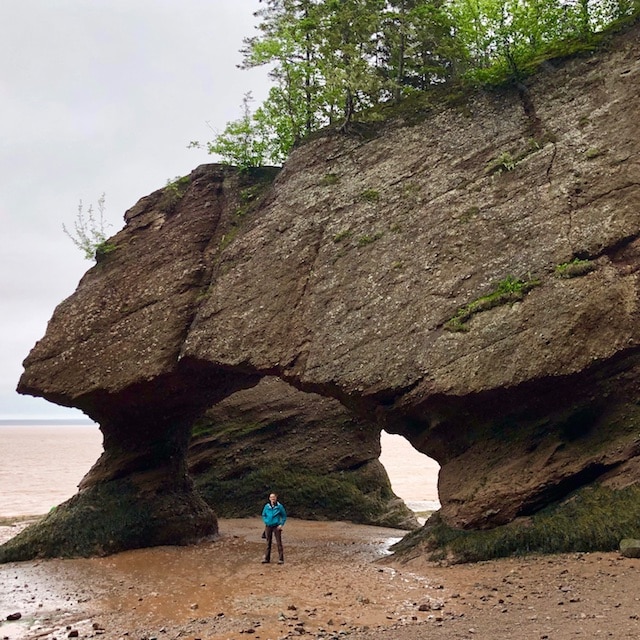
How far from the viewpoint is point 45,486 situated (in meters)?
46.9

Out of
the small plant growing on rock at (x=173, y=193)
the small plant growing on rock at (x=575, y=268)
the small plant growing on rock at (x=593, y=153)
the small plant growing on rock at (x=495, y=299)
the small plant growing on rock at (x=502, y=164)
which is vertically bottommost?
the small plant growing on rock at (x=495, y=299)

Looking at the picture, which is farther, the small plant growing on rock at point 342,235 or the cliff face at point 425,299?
the small plant growing on rock at point 342,235

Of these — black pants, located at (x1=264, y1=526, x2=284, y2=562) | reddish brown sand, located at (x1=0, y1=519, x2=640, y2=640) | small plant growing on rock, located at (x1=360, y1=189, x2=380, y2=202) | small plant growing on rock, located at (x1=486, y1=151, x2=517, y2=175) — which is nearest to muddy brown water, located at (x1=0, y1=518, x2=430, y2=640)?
reddish brown sand, located at (x1=0, y1=519, x2=640, y2=640)

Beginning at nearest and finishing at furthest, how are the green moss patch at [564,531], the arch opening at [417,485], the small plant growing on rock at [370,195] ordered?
the green moss patch at [564,531] → the small plant growing on rock at [370,195] → the arch opening at [417,485]

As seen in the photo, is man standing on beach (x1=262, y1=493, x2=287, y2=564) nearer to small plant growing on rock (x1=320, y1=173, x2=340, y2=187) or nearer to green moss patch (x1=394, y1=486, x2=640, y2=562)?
green moss patch (x1=394, y1=486, x2=640, y2=562)

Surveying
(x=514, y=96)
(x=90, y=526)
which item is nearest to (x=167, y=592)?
(x=90, y=526)

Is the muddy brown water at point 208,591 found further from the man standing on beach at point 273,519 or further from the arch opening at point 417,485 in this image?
the arch opening at point 417,485

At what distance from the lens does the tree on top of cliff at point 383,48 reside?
675 inches

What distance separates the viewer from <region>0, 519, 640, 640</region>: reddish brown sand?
863cm

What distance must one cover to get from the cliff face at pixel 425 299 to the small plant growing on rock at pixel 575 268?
53mm

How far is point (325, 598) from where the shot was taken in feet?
35.9

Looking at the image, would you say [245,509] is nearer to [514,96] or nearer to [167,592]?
[167,592]

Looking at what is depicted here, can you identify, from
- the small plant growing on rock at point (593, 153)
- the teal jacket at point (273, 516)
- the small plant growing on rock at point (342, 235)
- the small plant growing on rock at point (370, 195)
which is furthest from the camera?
the small plant growing on rock at point (370, 195)

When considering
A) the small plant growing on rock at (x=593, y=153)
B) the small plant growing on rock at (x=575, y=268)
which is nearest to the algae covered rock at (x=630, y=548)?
the small plant growing on rock at (x=575, y=268)
